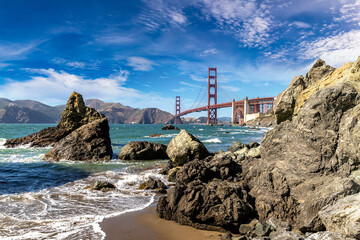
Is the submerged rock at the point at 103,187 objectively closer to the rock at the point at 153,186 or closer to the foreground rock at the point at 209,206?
the rock at the point at 153,186

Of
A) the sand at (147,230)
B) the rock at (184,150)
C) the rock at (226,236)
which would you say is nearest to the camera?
the rock at (226,236)

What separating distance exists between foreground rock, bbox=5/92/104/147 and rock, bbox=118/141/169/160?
6213mm

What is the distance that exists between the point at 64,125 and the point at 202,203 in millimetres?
15083

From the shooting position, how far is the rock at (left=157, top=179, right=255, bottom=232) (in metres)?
3.61

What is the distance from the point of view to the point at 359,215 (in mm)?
2637

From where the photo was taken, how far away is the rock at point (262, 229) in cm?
325

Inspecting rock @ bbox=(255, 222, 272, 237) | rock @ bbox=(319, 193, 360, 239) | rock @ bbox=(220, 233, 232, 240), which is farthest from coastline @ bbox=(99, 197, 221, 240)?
rock @ bbox=(319, 193, 360, 239)

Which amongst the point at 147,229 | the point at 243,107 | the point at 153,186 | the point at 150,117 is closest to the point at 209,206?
the point at 147,229

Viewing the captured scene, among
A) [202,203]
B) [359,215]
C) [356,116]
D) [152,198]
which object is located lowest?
[152,198]

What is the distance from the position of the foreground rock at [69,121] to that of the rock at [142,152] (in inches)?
245

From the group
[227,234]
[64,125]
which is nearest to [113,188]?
[227,234]

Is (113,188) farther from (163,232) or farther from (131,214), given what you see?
(163,232)

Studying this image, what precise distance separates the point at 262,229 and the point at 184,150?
5385 mm

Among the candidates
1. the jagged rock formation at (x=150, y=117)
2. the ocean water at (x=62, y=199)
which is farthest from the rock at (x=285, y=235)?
the jagged rock formation at (x=150, y=117)
